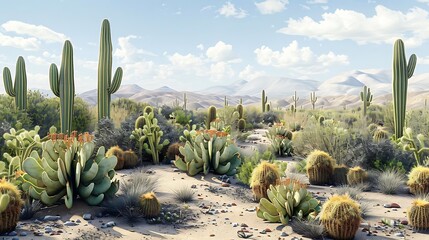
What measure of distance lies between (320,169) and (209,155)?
95.1 inches

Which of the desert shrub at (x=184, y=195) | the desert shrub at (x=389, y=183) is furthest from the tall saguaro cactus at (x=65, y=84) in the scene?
the desert shrub at (x=389, y=183)

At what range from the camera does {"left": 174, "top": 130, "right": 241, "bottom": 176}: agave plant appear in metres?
9.91

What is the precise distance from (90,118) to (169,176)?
9899 mm

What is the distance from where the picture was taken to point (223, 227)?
6.86 m

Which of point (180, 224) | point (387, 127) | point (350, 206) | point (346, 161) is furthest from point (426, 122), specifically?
point (180, 224)

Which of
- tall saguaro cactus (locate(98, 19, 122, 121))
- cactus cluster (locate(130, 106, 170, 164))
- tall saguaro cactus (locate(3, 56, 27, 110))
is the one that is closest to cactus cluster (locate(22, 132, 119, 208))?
cactus cluster (locate(130, 106, 170, 164))

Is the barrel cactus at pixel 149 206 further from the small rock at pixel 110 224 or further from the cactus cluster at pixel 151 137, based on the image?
the cactus cluster at pixel 151 137

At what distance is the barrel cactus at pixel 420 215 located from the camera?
22.2 ft

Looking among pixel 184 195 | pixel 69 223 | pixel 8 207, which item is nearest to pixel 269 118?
pixel 184 195

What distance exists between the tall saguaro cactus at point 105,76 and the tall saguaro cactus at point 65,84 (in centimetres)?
124

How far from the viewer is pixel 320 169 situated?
9.77 metres

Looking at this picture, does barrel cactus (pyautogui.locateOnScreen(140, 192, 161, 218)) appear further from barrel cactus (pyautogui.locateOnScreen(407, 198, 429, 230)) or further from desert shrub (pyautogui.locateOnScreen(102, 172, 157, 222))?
barrel cactus (pyautogui.locateOnScreen(407, 198, 429, 230))

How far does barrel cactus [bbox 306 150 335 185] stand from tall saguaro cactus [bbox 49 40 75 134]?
7336 mm

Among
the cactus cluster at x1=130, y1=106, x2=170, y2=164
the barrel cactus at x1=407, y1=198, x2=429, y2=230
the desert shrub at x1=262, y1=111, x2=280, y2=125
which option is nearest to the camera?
the barrel cactus at x1=407, y1=198, x2=429, y2=230
